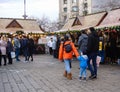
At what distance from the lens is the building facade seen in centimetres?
6425

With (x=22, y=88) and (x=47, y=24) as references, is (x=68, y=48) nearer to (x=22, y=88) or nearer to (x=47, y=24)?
(x=22, y=88)

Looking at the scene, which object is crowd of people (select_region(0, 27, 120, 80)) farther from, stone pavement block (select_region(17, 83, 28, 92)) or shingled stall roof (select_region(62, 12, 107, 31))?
stone pavement block (select_region(17, 83, 28, 92))

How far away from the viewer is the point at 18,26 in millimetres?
41094

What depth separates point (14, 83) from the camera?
41.1 feet

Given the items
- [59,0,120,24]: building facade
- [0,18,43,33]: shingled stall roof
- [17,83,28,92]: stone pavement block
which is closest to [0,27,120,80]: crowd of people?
[17,83,28,92]: stone pavement block

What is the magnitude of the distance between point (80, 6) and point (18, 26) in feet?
163

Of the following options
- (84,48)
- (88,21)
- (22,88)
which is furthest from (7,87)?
(88,21)

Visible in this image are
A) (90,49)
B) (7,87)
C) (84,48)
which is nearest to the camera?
(7,87)

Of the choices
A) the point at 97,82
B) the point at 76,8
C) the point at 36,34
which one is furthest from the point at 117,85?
the point at 76,8

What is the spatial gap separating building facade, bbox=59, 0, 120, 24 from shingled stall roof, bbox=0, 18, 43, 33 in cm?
2426

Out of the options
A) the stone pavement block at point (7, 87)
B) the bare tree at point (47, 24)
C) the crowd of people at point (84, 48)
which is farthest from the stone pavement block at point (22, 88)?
the bare tree at point (47, 24)

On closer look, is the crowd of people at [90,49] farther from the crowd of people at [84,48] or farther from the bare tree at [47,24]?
the bare tree at [47,24]

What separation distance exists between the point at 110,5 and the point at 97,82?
51.8 m

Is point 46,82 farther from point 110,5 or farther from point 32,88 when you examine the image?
point 110,5
